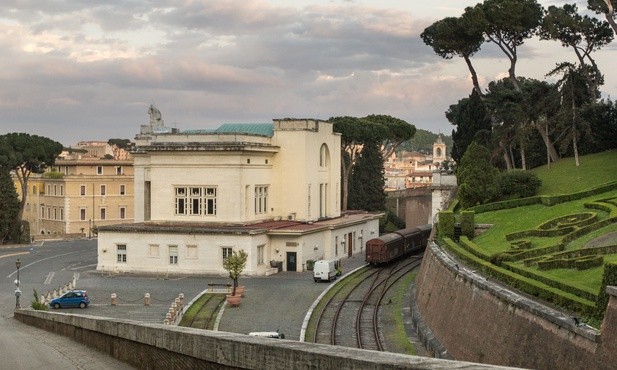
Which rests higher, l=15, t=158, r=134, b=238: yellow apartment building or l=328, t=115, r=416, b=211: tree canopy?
l=328, t=115, r=416, b=211: tree canopy

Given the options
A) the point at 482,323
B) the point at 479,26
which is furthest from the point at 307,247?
the point at 482,323

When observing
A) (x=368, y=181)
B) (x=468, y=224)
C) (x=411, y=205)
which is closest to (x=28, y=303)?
(x=468, y=224)

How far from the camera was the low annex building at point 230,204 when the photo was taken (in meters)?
56.3

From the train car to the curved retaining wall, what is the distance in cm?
2110

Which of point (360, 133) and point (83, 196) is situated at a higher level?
point (360, 133)

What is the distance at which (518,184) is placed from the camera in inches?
2096

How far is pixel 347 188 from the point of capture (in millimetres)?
89062

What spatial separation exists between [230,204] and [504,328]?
1446 inches

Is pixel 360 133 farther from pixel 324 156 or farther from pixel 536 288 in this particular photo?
pixel 536 288

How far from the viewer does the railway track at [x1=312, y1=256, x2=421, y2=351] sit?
34.7m

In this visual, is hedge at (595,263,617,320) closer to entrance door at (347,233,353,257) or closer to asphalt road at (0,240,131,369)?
asphalt road at (0,240,131,369)

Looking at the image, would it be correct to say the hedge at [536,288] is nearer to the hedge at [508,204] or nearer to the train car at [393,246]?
the hedge at [508,204]

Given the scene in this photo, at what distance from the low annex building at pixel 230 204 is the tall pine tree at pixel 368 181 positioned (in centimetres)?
2006

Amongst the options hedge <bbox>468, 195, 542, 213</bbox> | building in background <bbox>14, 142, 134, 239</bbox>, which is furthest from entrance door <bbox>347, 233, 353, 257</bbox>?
building in background <bbox>14, 142, 134, 239</bbox>
